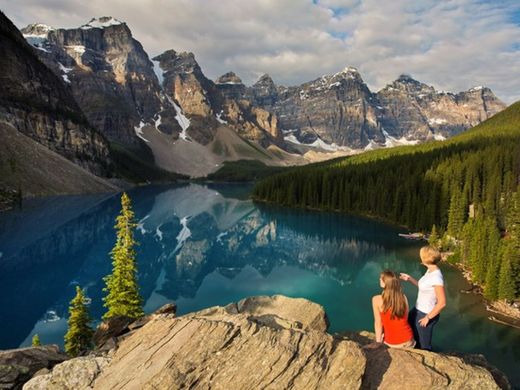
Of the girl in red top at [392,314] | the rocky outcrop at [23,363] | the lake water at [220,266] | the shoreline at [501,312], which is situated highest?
the girl in red top at [392,314]

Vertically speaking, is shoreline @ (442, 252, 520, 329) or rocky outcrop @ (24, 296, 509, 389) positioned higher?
rocky outcrop @ (24, 296, 509, 389)

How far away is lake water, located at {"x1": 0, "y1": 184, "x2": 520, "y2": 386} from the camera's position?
1538 inches

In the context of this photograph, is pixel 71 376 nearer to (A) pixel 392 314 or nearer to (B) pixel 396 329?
(A) pixel 392 314

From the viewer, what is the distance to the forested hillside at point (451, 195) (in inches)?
2005

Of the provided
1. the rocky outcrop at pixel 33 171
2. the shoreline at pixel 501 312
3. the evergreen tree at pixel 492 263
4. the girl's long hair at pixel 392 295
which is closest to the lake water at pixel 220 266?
the shoreline at pixel 501 312

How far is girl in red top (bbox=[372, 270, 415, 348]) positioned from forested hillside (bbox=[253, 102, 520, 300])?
1509 inches

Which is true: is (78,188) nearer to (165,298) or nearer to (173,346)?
(165,298)

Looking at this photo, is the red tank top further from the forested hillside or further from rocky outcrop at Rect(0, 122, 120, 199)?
rocky outcrop at Rect(0, 122, 120, 199)

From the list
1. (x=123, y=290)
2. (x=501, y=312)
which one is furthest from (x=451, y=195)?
(x=123, y=290)

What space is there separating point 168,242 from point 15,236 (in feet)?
95.6

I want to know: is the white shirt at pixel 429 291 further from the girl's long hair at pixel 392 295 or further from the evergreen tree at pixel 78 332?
the evergreen tree at pixel 78 332

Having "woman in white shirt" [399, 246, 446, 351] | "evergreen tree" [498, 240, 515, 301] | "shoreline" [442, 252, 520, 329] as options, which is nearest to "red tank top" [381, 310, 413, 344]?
"woman in white shirt" [399, 246, 446, 351]

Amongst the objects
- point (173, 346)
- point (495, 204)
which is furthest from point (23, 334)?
point (495, 204)

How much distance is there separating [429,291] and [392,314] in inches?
61.7
